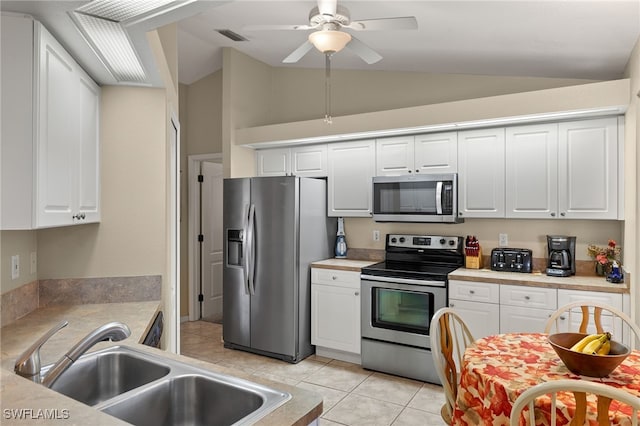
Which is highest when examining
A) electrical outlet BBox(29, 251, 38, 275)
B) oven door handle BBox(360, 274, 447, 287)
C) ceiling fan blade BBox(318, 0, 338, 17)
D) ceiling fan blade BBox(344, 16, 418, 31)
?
ceiling fan blade BBox(318, 0, 338, 17)

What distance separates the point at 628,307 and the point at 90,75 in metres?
3.71

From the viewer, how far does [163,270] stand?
2660 mm

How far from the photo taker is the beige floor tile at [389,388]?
3.22m

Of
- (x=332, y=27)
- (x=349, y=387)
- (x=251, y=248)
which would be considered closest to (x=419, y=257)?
(x=349, y=387)

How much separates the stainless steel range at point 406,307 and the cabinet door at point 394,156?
730 mm

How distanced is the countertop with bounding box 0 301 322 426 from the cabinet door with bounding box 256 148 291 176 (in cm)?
239

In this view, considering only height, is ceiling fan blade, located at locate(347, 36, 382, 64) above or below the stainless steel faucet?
above

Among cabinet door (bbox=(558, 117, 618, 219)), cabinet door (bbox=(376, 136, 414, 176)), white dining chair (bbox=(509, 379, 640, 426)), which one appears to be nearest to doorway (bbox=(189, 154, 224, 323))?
cabinet door (bbox=(376, 136, 414, 176))

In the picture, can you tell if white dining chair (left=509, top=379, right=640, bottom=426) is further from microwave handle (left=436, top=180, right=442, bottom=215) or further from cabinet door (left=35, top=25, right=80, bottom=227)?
microwave handle (left=436, top=180, right=442, bottom=215)

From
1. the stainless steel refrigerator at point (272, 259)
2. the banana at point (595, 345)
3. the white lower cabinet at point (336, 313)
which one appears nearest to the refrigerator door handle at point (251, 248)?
the stainless steel refrigerator at point (272, 259)

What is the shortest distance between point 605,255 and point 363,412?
2.18 metres

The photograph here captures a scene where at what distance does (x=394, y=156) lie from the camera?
3967mm

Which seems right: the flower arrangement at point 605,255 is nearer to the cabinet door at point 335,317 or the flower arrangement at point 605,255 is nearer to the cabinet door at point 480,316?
the cabinet door at point 480,316

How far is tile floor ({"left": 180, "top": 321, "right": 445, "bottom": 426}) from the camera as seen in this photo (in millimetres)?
2926
